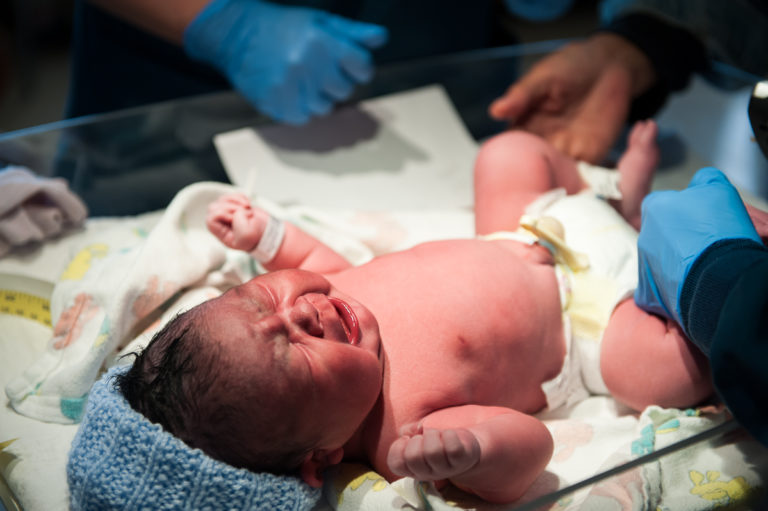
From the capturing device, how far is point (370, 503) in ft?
2.73

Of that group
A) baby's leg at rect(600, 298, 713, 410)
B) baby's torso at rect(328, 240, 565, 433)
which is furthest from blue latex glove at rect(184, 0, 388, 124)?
baby's leg at rect(600, 298, 713, 410)

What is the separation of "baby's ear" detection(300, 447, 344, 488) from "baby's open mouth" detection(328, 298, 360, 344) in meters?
0.14

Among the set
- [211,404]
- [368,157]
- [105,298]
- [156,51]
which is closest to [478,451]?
[211,404]

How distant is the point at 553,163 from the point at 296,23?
0.55 meters

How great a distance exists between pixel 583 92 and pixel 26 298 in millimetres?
1067

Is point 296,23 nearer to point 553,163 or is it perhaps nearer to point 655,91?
point 553,163

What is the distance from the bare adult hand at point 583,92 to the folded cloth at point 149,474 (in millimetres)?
851

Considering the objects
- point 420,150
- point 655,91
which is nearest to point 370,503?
point 420,150

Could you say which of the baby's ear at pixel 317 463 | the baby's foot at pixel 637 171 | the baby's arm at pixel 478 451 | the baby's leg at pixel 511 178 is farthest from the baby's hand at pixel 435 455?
the baby's foot at pixel 637 171

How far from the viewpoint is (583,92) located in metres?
1.39

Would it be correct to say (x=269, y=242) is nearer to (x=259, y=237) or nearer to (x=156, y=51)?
(x=259, y=237)

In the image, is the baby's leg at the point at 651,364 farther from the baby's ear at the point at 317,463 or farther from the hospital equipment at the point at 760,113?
the baby's ear at the point at 317,463

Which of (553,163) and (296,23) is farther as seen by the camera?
(296,23)

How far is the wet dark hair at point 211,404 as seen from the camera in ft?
2.51
